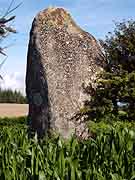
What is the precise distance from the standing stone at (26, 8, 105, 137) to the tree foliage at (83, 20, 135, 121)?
25 cm

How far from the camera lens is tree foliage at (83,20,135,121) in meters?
10.1

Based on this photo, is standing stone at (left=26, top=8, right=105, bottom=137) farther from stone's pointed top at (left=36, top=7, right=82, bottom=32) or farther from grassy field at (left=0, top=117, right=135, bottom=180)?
grassy field at (left=0, top=117, right=135, bottom=180)

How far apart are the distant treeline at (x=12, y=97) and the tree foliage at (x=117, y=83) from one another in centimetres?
3052

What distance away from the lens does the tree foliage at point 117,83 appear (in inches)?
397

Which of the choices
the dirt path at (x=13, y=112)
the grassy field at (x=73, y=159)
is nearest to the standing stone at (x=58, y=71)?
the grassy field at (x=73, y=159)

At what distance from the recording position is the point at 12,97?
135 ft

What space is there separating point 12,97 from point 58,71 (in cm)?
3174

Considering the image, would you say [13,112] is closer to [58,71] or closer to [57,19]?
[57,19]

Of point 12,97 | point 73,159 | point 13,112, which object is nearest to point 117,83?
point 73,159

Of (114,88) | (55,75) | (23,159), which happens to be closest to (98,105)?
(114,88)

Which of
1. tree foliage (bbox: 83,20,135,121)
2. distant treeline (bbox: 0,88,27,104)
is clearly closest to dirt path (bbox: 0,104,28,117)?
distant treeline (bbox: 0,88,27,104)

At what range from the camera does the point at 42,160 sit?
4.55 meters

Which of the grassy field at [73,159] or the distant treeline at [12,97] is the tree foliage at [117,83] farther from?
the distant treeline at [12,97]

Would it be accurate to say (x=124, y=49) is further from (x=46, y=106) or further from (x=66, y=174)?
(x=66, y=174)
